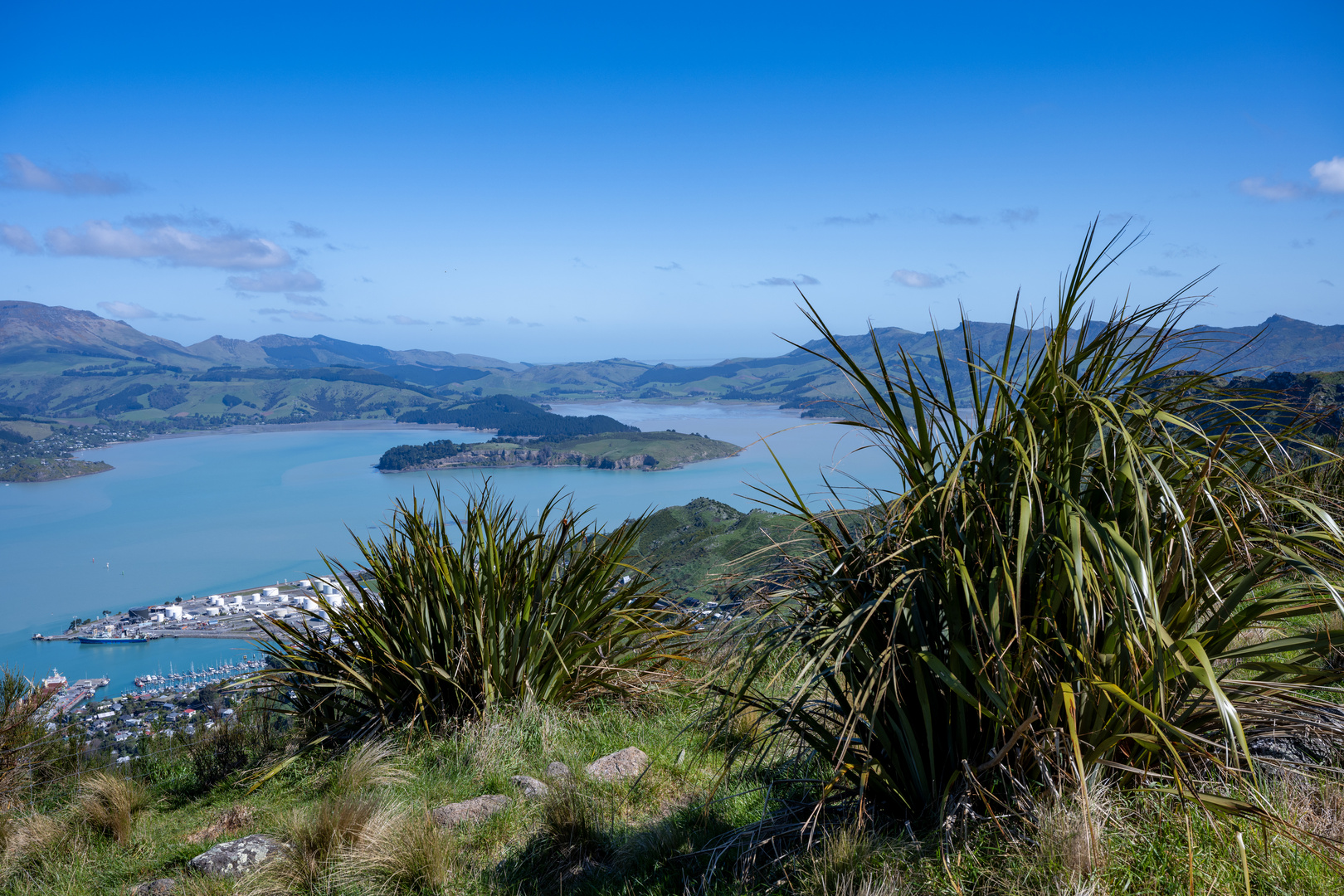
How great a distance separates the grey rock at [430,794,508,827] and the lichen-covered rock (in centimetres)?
58

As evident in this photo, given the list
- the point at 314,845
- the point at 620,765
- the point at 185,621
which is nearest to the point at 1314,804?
the point at 620,765

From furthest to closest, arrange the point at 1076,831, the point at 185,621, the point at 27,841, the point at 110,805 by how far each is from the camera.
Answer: the point at 185,621 < the point at 110,805 < the point at 27,841 < the point at 1076,831

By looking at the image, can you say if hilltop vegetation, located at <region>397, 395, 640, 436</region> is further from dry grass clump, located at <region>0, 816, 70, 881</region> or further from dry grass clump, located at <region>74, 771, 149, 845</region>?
dry grass clump, located at <region>0, 816, 70, 881</region>

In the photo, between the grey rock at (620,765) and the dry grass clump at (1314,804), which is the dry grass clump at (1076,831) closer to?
the dry grass clump at (1314,804)

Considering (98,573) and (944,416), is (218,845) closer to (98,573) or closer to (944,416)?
(944,416)

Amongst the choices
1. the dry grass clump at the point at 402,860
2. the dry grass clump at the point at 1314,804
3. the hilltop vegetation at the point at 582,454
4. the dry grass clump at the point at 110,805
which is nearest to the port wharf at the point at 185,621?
the hilltop vegetation at the point at 582,454

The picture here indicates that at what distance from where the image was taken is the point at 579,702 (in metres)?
4.35

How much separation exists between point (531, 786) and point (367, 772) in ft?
2.54

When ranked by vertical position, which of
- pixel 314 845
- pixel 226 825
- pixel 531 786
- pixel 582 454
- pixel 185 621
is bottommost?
pixel 185 621

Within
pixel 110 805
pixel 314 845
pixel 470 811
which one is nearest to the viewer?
pixel 314 845

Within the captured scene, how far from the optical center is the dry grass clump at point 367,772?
129 inches

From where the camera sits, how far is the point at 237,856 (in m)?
2.79

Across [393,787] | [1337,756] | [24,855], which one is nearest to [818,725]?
[1337,756]

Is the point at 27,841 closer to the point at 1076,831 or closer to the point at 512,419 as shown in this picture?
the point at 1076,831
